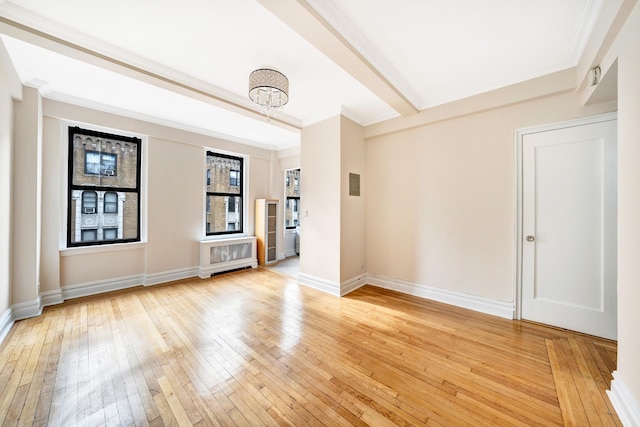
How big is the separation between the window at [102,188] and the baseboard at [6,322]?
115cm

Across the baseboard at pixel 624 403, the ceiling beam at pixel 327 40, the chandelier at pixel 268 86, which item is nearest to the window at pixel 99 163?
the chandelier at pixel 268 86

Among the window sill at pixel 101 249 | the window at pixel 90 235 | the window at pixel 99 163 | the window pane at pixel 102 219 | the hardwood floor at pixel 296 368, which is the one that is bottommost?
the hardwood floor at pixel 296 368

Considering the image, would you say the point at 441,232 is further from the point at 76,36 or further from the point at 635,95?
the point at 76,36

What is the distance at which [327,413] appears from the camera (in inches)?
60.5

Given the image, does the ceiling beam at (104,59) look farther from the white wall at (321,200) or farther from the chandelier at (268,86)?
the white wall at (321,200)

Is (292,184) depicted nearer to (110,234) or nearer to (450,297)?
(110,234)

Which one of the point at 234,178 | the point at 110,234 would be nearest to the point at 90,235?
the point at 110,234

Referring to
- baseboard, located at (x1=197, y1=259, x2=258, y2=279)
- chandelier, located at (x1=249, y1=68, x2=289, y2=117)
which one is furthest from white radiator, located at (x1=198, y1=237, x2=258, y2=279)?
chandelier, located at (x1=249, y1=68, x2=289, y2=117)

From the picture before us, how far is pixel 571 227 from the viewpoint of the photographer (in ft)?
8.25

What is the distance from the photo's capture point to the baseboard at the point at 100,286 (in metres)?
3.38

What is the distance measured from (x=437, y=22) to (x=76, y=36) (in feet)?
9.74

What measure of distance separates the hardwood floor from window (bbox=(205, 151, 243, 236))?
225 centimetres

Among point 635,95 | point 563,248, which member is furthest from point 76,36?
point 563,248

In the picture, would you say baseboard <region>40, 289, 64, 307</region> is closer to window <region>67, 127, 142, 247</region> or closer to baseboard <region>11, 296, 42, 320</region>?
baseboard <region>11, 296, 42, 320</region>
